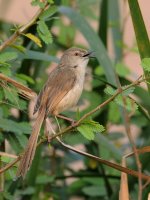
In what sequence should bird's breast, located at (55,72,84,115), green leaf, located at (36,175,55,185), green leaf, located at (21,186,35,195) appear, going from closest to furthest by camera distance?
bird's breast, located at (55,72,84,115) < green leaf, located at (21,186,35,195) < green leaf, located at (36,175,55,185)

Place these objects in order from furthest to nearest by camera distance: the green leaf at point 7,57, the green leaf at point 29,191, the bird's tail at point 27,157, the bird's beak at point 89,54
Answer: the green leaf at point 29,191, the bird's beak at point 89,54, the green leaf at point 7,57, the bird's tail at point 27,157

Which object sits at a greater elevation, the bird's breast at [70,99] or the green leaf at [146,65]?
the bird's breast at [70,99]

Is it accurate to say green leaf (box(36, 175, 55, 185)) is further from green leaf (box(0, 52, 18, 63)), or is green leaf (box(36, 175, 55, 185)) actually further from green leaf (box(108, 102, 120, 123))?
green leaf (box(0, 52, 18, 63))

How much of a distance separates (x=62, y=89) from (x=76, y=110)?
0.91 feet

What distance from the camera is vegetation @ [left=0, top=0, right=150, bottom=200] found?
4.01 meters

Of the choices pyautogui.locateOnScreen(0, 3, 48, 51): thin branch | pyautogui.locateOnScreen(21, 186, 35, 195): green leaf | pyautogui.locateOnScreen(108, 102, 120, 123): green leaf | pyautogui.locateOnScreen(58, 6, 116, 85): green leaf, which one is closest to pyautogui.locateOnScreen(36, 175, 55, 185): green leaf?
pyautogui.locateOnScreen(21, 186, 35, 195): green leaf

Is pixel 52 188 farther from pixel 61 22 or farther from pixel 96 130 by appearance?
pixel 96 130

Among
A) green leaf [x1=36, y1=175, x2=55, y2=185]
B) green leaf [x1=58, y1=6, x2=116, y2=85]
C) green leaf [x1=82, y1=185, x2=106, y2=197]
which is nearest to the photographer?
green leaf [x1=58, y1=6, x2=116, y2=85]

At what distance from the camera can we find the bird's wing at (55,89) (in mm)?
4324

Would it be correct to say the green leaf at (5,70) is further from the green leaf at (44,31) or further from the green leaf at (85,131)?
the green leaf at (85,131)

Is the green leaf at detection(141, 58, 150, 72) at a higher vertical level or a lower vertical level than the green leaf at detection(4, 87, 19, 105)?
lower

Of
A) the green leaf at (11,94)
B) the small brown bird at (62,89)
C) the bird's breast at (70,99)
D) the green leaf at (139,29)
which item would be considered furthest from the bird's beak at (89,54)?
the green leaf at (11,94)

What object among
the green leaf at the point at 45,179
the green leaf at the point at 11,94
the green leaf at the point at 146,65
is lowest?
the green leaf at the point at 45,179

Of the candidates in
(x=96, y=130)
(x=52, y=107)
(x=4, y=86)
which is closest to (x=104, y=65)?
(x=52, y=107)
